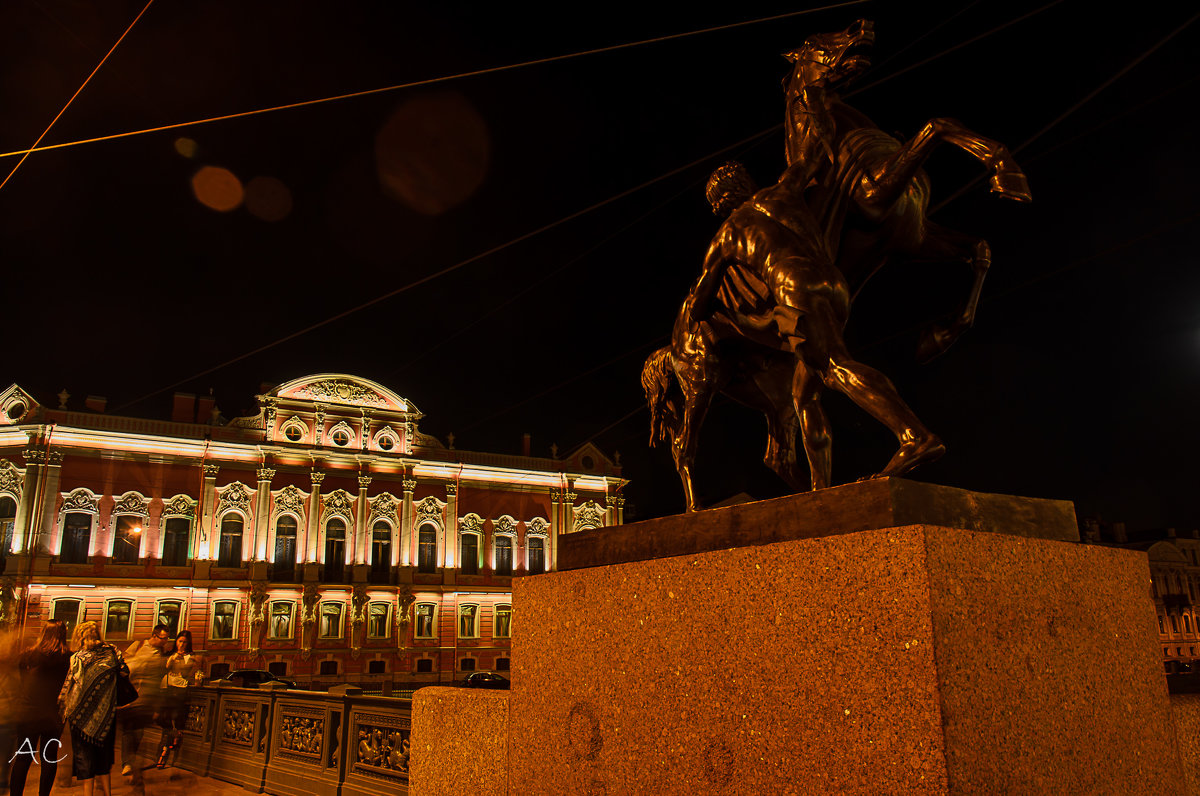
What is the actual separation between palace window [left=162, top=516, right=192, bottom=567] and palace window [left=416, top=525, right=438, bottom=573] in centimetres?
813

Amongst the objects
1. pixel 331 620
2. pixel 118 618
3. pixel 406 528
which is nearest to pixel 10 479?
pixel 118 618

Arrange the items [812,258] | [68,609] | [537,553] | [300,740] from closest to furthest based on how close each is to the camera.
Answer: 1. [812,258]
2. [300,740]
3. [68,609]
4. [537,553]

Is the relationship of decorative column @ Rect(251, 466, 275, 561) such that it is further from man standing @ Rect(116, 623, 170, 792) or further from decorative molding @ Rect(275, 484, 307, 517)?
man standing @ Rect(116, 623, 170, 792)

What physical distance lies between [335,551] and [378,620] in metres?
3.04

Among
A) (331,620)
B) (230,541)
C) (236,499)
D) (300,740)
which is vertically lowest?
(300,740)

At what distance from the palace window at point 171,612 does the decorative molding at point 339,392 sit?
8.33 meters

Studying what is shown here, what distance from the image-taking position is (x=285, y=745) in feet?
23.7

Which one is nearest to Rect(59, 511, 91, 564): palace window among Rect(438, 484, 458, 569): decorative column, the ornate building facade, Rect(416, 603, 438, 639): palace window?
the ornate building facade

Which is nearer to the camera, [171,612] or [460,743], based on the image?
[460,743]

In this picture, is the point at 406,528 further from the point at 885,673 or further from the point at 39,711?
the point at 885,673

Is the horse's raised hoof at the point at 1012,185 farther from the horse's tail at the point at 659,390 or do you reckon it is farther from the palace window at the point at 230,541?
the palace window at the point at 230,541

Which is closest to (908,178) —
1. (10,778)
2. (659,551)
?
(659,551)

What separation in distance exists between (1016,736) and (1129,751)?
50 cm

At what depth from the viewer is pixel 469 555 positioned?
33.7m
